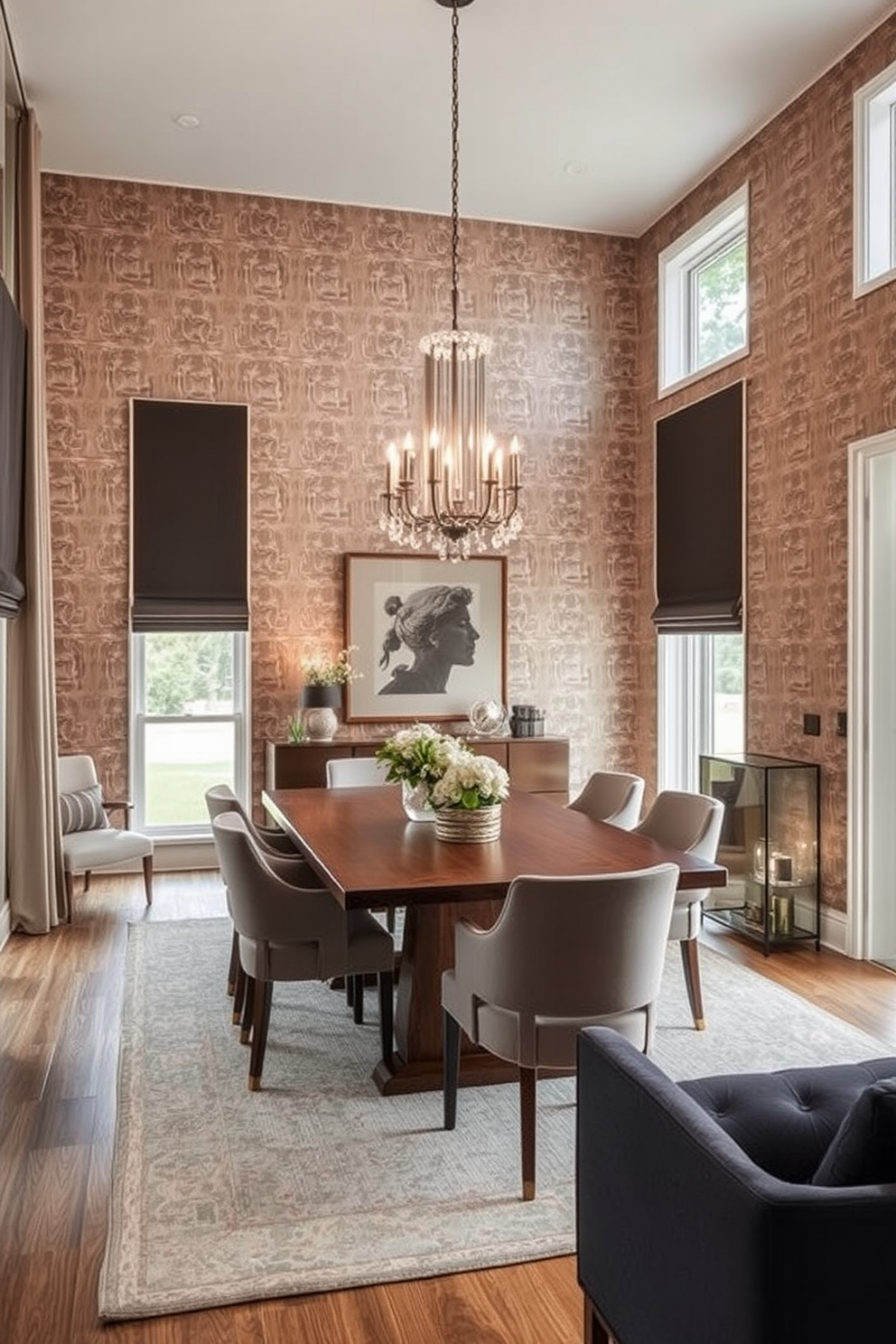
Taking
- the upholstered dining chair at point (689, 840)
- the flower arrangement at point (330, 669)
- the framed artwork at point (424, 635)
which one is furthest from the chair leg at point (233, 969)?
the framed artwork at point (424, 635)

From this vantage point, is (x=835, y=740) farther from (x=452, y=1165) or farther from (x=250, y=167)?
(x=250, y=167)

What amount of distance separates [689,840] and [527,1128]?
1.60 meters

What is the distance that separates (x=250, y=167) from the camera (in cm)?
626

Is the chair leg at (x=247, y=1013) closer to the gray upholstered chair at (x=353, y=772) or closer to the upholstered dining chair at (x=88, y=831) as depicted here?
the gray upholstered chair at (x=353, y=772)

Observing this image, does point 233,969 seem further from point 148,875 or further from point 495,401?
point 495,401

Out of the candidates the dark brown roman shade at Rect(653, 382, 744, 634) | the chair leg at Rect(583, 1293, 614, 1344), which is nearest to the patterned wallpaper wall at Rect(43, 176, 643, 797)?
the dark brown roman shade at Rect(653, 382, 744, 634)

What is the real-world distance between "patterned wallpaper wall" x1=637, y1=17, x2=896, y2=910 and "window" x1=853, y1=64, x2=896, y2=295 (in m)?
0.10

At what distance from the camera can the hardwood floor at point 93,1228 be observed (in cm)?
220

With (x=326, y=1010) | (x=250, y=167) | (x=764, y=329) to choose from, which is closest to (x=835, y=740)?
(x=764, y=329)

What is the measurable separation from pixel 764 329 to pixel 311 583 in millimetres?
3052

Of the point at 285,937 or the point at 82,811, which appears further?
the point at 82,811

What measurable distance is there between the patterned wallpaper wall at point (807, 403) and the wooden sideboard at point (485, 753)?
4.27 ft

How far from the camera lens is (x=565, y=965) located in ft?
8.70

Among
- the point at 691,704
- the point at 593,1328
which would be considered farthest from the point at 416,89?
the point at 593,1328
